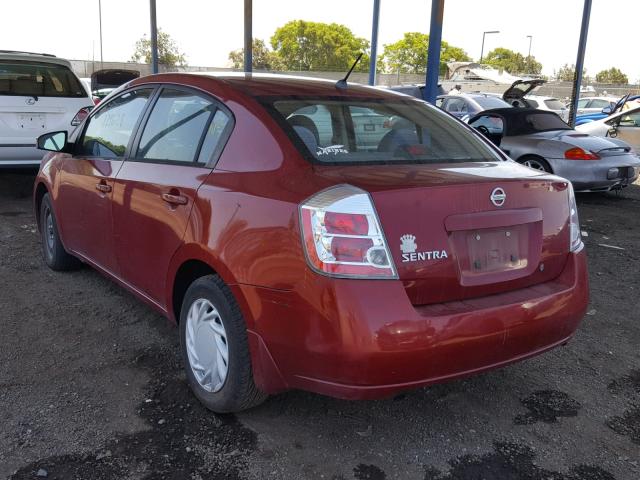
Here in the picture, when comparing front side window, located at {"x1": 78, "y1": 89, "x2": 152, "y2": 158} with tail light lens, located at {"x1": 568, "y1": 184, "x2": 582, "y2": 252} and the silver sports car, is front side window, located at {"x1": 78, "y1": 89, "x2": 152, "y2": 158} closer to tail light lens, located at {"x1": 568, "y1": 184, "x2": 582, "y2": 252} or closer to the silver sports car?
tail light lens, located at {"x1": 568, "y1": 184, "x2": 582, "y2": 252}

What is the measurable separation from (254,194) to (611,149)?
7.50 m

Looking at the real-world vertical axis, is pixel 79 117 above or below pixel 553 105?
below

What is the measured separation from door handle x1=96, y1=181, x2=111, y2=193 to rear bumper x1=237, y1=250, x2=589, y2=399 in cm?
153

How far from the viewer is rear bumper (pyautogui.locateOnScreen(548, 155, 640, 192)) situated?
329 inches

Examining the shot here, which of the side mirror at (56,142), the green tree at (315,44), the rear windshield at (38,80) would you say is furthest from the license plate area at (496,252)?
the green tree at (315,44)

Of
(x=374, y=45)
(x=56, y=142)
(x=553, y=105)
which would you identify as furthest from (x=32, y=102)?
(x=553, y=105)

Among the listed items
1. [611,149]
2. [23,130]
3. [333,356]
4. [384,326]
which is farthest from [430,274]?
[611,149]

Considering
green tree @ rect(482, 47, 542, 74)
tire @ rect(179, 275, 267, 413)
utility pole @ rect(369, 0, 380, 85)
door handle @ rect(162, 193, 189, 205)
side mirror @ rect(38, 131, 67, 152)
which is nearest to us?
tire @ rect(179, 275, 267, 413)

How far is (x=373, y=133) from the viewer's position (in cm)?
318

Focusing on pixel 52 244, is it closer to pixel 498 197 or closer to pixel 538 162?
pixel 498 197

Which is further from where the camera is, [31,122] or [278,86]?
[31,122]

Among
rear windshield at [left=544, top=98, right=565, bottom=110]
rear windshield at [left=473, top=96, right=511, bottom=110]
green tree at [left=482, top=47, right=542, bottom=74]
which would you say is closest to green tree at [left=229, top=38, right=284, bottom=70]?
green tree at [left=482, top=47, right=542, bottom=74]

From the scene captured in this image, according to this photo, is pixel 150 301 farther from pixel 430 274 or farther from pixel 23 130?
pixel 23 130

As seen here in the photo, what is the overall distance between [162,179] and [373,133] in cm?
112
